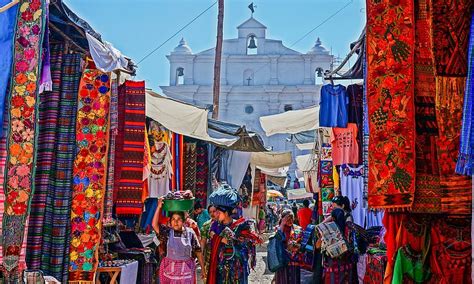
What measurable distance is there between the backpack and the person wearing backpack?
Result: 65cm

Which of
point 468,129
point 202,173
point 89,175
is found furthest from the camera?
point 202,173

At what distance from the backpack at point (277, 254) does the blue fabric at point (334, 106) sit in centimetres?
148

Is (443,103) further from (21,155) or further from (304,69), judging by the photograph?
(304,69)

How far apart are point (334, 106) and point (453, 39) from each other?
3.44 m

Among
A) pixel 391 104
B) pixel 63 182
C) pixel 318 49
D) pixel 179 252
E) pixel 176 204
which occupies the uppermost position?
pixel 318 49

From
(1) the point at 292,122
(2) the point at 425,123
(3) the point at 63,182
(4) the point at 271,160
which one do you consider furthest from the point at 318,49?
(2) the point at 425,123

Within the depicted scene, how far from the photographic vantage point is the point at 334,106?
7.09 meters

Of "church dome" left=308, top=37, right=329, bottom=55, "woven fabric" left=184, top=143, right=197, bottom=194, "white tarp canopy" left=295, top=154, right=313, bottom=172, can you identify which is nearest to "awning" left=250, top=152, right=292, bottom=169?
"white tarp canopy" left=295, top=154, right=313, bottom=172

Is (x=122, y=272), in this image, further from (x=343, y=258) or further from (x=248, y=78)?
(x=248, y=78)

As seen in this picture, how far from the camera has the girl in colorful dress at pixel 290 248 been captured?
736cm

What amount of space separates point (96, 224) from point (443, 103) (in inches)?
133

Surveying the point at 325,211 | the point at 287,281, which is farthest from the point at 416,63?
the point at 325,211

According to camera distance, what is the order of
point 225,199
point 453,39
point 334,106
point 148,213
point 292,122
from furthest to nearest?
point 292,122 < point 148,213 < point 334,106 < point 225,199 < point 453,39

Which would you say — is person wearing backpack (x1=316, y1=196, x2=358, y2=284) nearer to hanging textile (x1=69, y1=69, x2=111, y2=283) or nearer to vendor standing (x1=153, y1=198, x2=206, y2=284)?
vendor standing (x1=153, y1=198, x2=206, y2=284)
